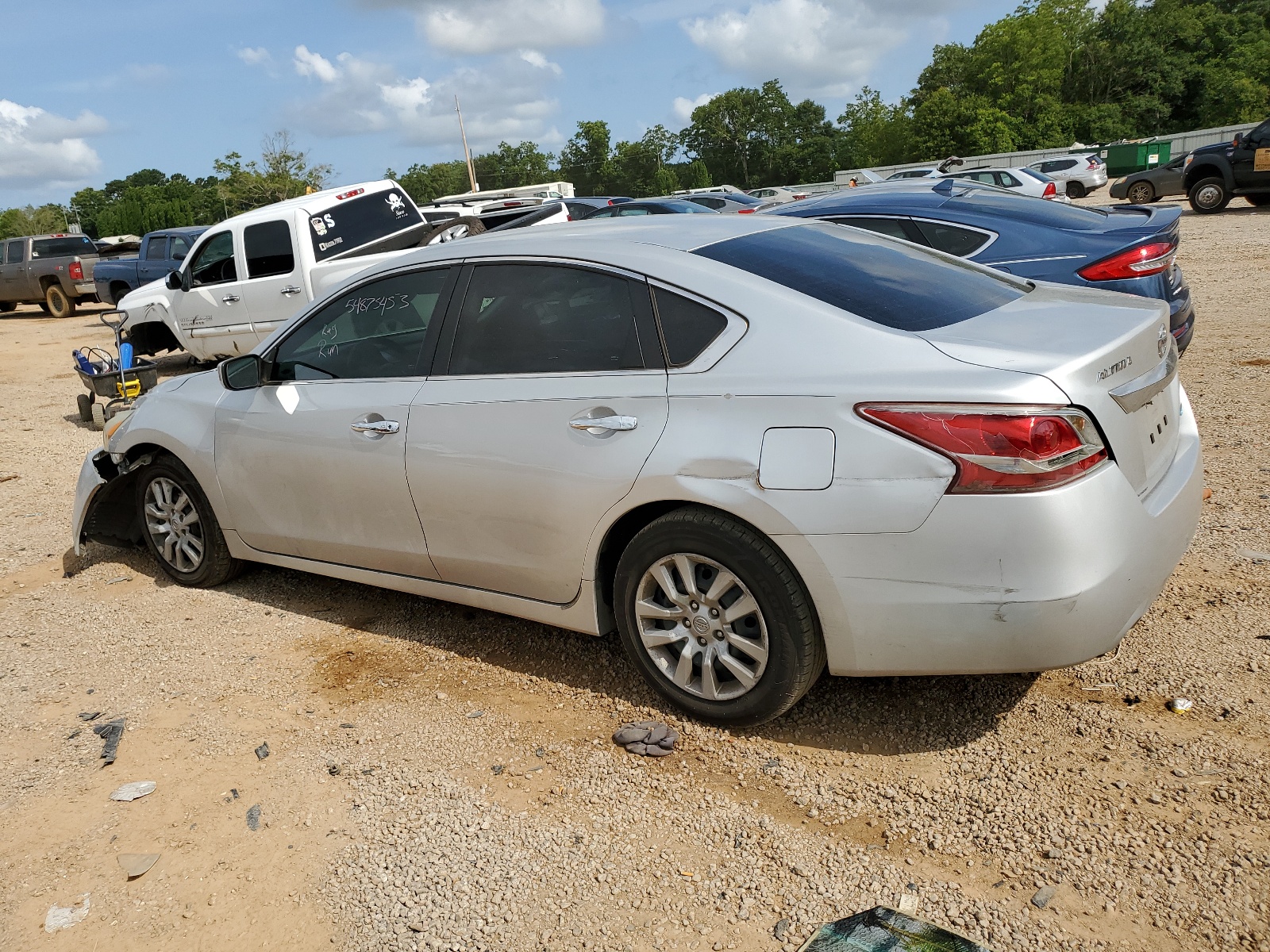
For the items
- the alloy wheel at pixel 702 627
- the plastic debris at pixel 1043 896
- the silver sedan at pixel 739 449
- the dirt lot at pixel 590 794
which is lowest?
the plastic debris at pixel 1043 896

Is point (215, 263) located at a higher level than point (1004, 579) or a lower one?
higher

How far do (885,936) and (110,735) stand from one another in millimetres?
2886

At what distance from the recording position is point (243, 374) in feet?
15.2

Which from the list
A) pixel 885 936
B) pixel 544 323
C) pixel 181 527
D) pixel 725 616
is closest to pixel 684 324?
pixel 544 323

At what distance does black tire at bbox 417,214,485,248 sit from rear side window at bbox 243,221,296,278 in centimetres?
150

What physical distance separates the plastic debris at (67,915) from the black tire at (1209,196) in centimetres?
2382

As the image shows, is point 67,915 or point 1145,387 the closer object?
point 67,915

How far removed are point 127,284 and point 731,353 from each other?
788 inches

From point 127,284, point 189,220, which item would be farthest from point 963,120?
point 127,284

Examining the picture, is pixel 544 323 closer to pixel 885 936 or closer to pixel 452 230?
pixel 885 936

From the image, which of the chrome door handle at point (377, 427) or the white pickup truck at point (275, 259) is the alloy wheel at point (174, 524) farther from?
the white pickup truck at point (275, 259)

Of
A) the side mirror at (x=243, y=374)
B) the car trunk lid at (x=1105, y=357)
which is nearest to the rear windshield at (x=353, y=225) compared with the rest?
the side mirror at (x=243, y=374)

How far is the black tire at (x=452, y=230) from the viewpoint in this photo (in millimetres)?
10086

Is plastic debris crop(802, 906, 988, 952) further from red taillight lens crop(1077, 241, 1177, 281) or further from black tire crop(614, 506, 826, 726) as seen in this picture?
red taillight lens crop(1077, 241, 1177, 281)
